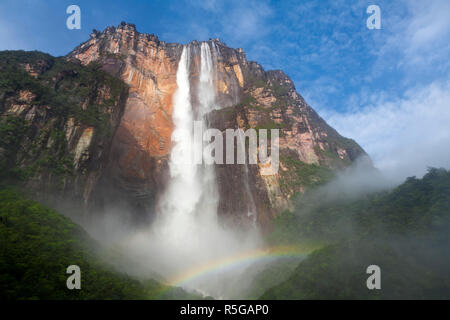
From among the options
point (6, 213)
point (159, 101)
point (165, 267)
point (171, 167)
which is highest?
point (159, 101)

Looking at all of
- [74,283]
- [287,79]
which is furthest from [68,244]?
[287,79]

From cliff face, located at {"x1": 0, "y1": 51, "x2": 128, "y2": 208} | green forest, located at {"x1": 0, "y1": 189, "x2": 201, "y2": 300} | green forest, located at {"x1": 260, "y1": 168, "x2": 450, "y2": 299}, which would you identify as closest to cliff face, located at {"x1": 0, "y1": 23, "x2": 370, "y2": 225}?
cliff face, located at {"x1": 0, "y1": 51, "x2": 128, "y2": 208}

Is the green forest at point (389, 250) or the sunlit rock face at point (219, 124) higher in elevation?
the sunlit rock face at point (219, 124)

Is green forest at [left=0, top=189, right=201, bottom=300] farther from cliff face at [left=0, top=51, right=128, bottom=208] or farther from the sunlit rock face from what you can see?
the sunlit rock face

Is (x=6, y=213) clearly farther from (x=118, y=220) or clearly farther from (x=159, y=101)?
(x=159, y=101)

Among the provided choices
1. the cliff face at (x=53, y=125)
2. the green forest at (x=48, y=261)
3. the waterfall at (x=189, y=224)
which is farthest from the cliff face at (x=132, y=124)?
the green forest at (x=48, y=261)

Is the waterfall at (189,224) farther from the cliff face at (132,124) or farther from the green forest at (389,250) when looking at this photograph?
the green forest at (389,250)

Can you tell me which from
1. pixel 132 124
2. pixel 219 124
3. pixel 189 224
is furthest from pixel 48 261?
pixel 219 124
